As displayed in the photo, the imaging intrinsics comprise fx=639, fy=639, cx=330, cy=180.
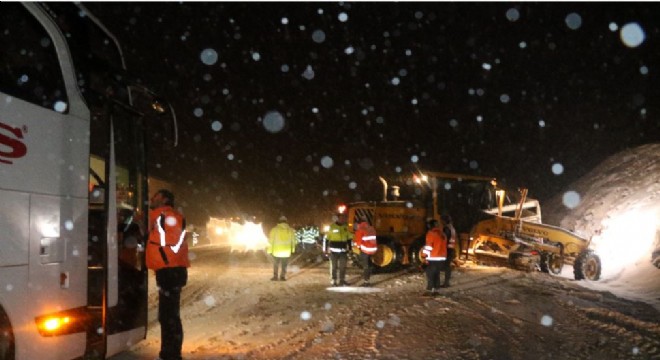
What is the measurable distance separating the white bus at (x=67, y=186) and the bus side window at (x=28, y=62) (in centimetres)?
1

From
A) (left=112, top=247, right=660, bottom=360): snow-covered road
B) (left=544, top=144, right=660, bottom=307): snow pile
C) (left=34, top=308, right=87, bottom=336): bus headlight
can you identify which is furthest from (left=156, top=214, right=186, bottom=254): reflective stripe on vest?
(left=544, top=144, right=660, bottom=307): snow pile

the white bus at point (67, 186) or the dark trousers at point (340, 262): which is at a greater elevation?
the white bus at point (67, 186)

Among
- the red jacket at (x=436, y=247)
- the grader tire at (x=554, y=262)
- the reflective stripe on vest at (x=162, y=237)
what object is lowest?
the grader tire at (x=554, y=262)

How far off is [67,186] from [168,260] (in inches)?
58.9

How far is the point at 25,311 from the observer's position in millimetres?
5199

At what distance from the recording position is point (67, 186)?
5.86 m

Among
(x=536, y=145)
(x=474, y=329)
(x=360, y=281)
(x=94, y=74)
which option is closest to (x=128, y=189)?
(x=94, y=74)

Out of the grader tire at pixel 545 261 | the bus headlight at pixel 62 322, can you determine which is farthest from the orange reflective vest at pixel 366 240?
the bus headlight at pixel 62 322

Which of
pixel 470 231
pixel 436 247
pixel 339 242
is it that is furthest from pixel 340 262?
pixel 470 231

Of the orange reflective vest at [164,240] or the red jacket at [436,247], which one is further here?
the red jacket at [436,247]

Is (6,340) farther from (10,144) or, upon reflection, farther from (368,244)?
(368,244)

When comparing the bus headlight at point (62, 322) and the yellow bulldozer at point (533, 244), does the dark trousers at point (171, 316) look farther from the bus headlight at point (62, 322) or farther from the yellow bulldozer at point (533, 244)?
the yellow bulldozer at point (533, 244)

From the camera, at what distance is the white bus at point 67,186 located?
5152mm

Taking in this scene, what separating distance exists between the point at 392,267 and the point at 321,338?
1163cm
